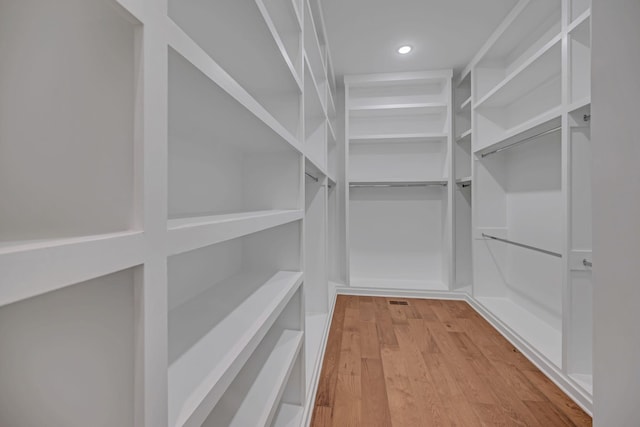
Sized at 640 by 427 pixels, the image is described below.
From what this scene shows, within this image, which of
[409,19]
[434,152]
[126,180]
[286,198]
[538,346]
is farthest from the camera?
[434,152]

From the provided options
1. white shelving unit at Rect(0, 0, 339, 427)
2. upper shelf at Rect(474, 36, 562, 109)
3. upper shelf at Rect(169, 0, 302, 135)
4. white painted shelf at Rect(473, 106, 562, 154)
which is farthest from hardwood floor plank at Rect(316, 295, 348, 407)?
upper shelf at Rect(474, 36, 562, 109)

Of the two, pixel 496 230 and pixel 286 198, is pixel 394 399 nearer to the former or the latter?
pixel 286 198

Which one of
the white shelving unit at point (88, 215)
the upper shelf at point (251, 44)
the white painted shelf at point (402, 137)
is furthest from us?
the white painted shelf at point (402, 137)

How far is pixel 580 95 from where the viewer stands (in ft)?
5.02

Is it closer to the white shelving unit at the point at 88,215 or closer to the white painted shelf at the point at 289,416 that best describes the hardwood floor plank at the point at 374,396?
the white painted shelf at the point at 289,416

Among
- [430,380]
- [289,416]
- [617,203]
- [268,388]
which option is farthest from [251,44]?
[430,380]

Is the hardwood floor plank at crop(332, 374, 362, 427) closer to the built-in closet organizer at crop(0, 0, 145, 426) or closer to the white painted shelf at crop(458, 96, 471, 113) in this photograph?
the built-in closet organizer at crop(0, 0, 145, 426)

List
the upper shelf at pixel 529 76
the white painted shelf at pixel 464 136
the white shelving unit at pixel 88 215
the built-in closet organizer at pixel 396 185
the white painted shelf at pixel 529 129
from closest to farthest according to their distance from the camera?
the white shelving unit at pixel 88 215, the white painted shelf at pixel 529 129, the upper shelf at pixel 529 76, the white painted shelf at pixel 464 136, the built-in closet organizer at pixel 396 185

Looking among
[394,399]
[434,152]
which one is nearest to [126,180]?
[394,399]

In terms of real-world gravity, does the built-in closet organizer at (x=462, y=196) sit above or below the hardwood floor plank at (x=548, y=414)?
above

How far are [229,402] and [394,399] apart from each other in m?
0.90

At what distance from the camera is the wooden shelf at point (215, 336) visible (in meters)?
0.49

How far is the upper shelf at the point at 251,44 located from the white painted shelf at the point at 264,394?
0.88 metres

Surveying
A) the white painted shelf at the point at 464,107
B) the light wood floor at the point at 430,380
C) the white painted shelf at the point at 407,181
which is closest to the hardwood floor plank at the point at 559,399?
the light wood floor at the point at 430,380
